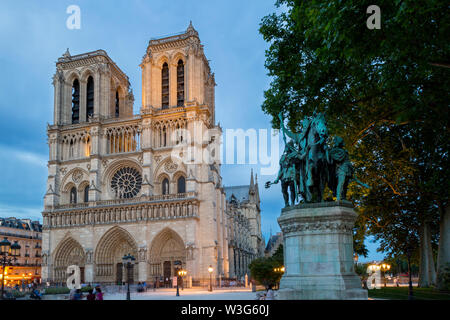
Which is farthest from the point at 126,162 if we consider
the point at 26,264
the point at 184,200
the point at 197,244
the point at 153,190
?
the point at 26,264

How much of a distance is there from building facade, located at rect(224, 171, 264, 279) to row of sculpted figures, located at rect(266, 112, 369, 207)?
137ft

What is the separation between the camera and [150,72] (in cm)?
4812

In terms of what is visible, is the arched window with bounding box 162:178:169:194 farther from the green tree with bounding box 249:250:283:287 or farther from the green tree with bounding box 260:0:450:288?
the green tree with bounding box 260:0:450:288

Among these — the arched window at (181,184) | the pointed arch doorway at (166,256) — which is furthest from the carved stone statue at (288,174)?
the arched window at (181,184)

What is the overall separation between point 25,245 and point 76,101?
76.4 ft

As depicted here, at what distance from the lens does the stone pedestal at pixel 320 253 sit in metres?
10.1

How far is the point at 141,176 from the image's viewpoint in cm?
4628

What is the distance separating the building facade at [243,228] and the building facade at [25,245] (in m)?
26.4

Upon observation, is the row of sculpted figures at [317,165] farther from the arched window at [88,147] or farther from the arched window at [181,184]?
the arched window at [88,147]

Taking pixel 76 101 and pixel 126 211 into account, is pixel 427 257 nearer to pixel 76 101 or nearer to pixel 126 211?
pixel 126 211

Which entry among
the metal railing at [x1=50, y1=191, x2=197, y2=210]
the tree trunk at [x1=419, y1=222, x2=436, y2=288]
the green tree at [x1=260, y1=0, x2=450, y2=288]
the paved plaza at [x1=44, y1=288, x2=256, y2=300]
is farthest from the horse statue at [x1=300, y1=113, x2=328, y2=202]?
the metal railing at [x1=50, y1=191, x2=197, y2=210]

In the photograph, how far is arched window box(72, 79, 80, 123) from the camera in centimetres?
5198
